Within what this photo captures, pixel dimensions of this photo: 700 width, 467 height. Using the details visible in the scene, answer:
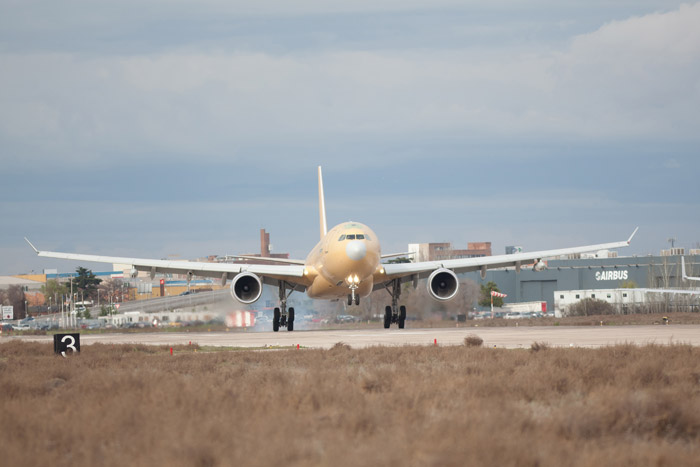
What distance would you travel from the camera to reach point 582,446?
27.1ft

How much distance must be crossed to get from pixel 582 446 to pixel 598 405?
197cm

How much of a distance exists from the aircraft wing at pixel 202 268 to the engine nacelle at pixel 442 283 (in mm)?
6663

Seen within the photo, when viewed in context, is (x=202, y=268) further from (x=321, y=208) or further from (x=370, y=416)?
(x=370, y=416)

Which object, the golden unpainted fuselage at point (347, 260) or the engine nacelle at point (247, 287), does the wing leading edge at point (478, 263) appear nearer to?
the golden unpainted fuselage at point (347, 260)

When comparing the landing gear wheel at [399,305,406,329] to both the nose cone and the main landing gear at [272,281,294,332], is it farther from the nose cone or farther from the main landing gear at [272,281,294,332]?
the nose cone

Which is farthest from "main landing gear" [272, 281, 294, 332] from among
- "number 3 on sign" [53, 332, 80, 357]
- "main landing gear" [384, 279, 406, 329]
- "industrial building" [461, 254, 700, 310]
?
"industrial building" [461, 254, 700, 310]

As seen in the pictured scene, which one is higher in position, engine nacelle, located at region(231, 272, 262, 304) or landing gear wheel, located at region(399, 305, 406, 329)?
engine nacelle, located at region(231, 272, 262, 304)

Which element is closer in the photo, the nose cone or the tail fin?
the nose cone

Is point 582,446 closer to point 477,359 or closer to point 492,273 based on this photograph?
point 477,359

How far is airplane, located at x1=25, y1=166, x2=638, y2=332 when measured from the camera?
1452 inches

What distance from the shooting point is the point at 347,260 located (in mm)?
36188

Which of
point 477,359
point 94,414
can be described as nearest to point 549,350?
point 477,359

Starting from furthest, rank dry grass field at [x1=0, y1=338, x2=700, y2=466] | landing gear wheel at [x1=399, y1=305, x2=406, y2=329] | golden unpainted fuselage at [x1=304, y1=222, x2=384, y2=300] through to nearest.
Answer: landing gear wheel at [x1=399, y1=305, x2=406, y2=329], golden unpainted fuselage at [x1=304, y1=222, x2=384, y2=300], dry grass field at [x1=0, y1=338, x2=700, y2=466]

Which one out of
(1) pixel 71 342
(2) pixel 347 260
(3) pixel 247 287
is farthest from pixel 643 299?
(1) pixel 71 342
